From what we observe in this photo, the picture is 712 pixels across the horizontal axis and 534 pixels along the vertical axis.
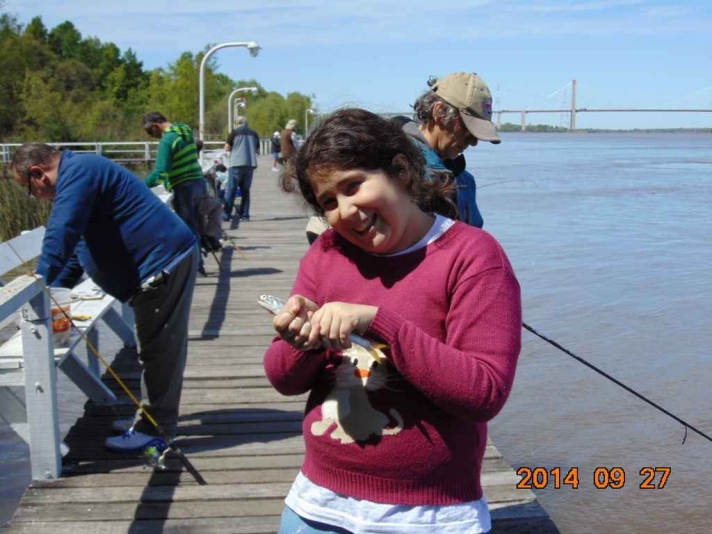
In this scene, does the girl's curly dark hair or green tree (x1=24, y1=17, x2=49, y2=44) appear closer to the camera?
the girl's curly dark hair

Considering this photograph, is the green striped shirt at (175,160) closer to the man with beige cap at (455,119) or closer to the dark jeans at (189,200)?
the dark jeans at (189,200)

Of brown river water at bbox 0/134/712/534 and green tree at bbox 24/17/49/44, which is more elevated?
green tree at bbox 24/17/49/44

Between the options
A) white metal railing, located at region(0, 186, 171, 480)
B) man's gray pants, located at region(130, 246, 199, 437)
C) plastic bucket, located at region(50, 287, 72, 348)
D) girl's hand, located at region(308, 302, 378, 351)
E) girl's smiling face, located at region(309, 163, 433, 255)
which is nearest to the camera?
girl's hand, located at region(308, 302, 378, 351)

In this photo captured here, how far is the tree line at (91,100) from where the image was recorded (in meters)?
50.5

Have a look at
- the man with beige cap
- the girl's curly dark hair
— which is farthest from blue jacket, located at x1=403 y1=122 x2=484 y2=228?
the girl's curly dark hair

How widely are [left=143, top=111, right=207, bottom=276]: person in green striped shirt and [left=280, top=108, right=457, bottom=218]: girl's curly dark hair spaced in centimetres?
643

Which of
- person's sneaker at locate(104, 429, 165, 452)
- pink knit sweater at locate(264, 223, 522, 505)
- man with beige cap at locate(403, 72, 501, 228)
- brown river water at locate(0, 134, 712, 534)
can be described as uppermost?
man with beige cap at locate(403, 72, 501, 228)

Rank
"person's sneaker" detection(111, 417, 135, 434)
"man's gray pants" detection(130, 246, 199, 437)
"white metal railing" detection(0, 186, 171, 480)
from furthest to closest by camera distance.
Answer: "person's sneaker" detection(111, 417, 135, 434) < "man's gray pants" detection(130, 246, 199, 437) < "white metal railing" detection(0, 186, 171, 480)

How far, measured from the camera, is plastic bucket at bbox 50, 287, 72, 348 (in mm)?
4215

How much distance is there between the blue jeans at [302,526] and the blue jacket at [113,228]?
1.97 metres

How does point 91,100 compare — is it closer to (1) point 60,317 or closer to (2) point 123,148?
(2) point 123,148

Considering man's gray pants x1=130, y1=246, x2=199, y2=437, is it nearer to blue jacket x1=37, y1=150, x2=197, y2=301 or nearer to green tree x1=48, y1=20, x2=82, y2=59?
blue jacket x1=37, y1=150, x2=197, y2=301

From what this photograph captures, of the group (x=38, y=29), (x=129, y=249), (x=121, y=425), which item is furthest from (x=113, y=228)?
(x=38, y=29)
